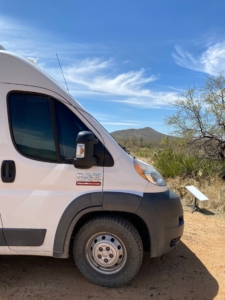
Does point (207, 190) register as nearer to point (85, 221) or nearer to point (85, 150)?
point (85, 221)

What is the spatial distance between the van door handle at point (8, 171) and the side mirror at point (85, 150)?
70 centimetres

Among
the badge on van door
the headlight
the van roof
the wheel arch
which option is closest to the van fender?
the wheel arch

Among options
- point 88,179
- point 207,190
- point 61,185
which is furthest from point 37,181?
point 207,190

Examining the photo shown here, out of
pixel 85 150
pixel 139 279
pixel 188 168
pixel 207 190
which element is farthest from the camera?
pixel 188 168

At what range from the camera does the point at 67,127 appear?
3352 millimetres

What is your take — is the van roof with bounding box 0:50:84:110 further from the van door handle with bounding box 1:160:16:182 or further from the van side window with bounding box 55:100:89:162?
the van door handle with bounding box 1:160:16:182

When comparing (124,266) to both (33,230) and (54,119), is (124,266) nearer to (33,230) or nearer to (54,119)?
(33,230)

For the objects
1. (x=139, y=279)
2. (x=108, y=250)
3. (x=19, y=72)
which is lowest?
(x=139, y=279)

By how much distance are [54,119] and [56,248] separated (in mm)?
1480

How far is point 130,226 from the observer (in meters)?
3.37

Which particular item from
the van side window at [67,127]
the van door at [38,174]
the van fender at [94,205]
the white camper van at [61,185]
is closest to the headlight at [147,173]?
the white camper van at [61,185]

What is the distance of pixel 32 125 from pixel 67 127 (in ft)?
1.31

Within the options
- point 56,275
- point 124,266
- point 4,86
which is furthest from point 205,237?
point 4,86

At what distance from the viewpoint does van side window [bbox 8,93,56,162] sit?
10.8ft
